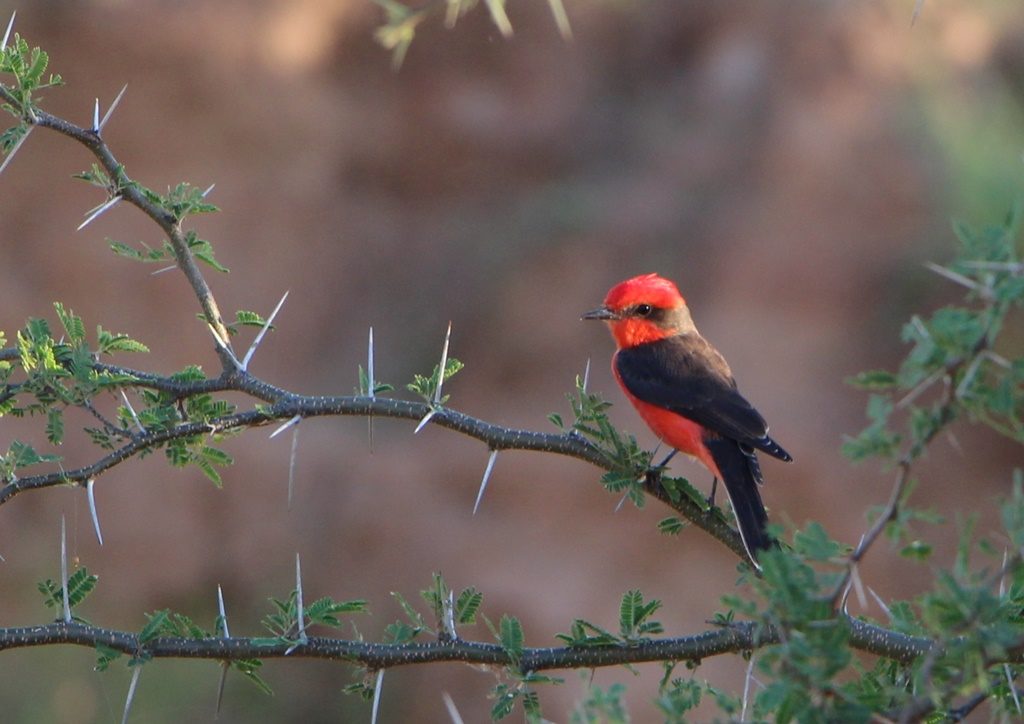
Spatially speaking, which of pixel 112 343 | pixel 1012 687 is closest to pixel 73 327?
pixel 112 343

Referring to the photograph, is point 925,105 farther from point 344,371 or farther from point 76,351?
point 76,351

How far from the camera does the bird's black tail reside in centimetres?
384

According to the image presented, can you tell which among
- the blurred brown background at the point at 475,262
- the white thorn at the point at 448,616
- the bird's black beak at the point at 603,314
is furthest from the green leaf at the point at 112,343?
the blurred brown background at the point at 475,262

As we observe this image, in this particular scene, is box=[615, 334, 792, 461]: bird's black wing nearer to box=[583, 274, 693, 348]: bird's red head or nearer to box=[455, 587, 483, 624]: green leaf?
box=[583, 274, 693, 348]: bird's red head

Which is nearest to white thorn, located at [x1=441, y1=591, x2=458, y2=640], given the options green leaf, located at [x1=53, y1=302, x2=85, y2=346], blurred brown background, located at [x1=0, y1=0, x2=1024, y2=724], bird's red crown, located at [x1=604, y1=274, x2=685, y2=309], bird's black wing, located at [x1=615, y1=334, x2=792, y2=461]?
green leaf, located at [x1=53, y1=302, x2=85, y2=346]

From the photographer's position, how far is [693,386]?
16.8ft

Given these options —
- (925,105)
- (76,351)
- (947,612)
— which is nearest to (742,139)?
(925,105)

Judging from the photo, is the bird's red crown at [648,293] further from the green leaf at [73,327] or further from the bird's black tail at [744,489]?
the green leaf at [73,327]

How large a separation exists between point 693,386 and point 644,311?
2.32 feet

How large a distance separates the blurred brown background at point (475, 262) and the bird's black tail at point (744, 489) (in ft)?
17.4

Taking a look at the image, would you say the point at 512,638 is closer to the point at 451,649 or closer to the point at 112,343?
the point at 451,649

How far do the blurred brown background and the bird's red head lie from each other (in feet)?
15.0

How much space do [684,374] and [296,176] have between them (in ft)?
25.3

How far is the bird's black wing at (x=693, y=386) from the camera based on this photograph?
485 centimetres
